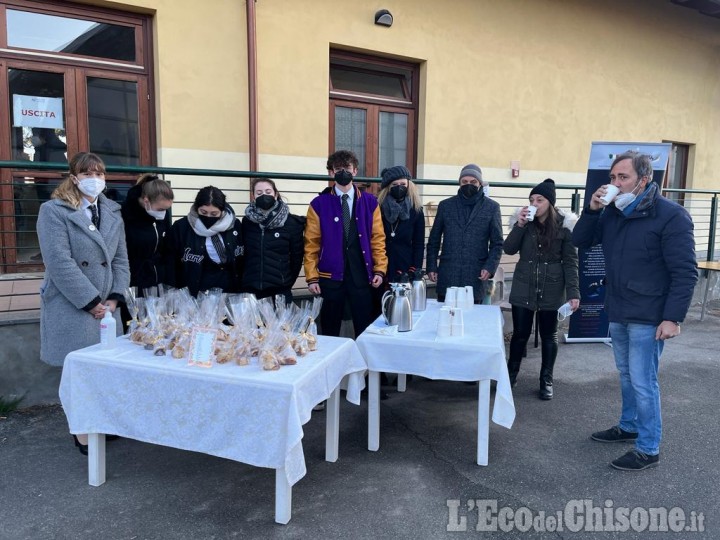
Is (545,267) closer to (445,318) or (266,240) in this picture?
(445,318)

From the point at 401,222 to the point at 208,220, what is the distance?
1509mm

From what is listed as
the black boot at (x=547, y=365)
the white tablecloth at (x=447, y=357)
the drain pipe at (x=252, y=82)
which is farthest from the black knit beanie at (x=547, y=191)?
the drain pipe at (x=252, y=82)

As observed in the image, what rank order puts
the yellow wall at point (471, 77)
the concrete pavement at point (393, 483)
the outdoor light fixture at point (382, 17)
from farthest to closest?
the outdoor light fixture at point (382, 17), the yellow wall at point (471, 77), the concrete pavement at point (393, 483)

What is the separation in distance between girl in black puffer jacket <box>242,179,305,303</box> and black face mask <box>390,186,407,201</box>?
0.87 metres

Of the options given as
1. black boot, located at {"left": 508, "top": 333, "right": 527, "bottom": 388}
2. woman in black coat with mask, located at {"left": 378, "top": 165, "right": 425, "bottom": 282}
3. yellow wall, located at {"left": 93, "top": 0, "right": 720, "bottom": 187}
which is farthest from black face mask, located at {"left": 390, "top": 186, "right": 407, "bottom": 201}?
yellow wall, located at {"left": 93, "top": 0, "right": 720, "bottom": 187}

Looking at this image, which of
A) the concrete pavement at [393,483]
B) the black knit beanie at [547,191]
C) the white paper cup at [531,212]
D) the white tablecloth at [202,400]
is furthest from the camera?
the black knit beanie at [547,191]

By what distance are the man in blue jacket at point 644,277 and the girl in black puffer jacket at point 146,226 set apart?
2.79 meters

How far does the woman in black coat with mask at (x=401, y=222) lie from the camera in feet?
13.9

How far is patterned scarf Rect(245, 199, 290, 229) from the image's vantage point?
3.79 metres

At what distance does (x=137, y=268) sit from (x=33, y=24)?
352 cm

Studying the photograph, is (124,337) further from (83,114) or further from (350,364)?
(83,114)

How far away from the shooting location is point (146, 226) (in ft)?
12.1

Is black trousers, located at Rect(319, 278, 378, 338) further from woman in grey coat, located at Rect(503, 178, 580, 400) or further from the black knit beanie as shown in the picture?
the black knit beanie

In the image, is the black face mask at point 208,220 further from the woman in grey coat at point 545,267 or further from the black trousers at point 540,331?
the black trousers at point 540,331
